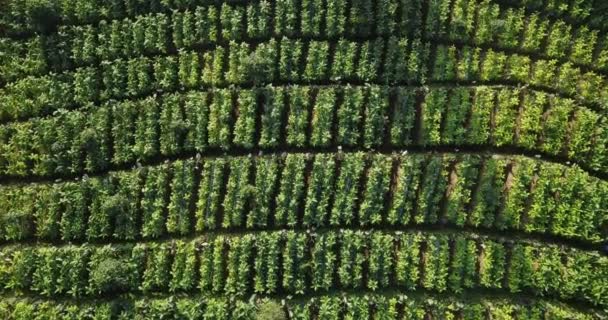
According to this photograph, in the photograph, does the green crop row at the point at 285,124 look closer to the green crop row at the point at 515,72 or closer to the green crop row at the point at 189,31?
the green crop row at the point at 515,72

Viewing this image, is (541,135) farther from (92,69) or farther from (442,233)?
(92,69)

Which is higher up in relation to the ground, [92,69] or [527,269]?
[92,69]

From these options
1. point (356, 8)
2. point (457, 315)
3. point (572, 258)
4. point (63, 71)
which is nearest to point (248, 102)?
point (356, 8)

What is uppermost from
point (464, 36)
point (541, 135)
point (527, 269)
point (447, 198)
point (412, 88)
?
point (464, 36)

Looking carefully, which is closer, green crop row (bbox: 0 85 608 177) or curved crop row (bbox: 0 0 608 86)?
green crop row (bbox: 0 85 608 177)

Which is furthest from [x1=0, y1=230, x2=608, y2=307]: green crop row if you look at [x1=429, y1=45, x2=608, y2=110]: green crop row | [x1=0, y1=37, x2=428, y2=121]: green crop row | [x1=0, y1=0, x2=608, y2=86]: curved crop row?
[x1=0, y1=0, x2=608, y2=86]: curved crop row

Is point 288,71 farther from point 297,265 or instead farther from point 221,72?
point 297,265

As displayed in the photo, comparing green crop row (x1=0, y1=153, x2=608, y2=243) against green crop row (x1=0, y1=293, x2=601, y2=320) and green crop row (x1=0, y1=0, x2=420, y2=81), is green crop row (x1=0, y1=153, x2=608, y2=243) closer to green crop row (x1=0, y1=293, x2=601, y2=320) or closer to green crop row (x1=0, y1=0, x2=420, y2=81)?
green crop row (x1=0, y1=293, x2=601, y2=320)
